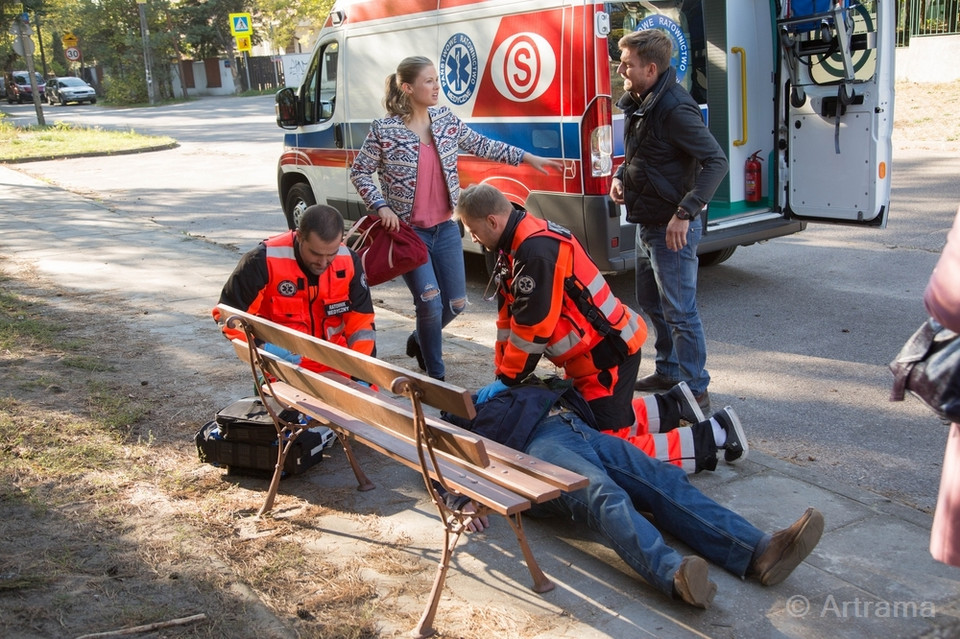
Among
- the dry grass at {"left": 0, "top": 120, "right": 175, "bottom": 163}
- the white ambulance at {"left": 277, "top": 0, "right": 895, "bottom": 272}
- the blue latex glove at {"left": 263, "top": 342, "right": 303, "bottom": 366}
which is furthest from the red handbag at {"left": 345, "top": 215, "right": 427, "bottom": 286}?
the dry grass at {"left": 0, "top": 120, "right": 175, "bottom": 163}

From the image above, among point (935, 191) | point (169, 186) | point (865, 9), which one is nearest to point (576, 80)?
point (865, 9)

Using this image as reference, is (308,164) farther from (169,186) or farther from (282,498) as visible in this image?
(169,186)

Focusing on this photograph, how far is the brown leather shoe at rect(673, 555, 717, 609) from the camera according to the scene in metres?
2.95

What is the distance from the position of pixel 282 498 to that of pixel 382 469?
51cm

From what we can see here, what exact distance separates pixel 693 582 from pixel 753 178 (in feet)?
16.7

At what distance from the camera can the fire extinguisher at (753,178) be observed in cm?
739

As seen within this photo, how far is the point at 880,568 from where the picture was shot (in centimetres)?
326

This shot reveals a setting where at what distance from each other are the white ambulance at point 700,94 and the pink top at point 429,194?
1479mm

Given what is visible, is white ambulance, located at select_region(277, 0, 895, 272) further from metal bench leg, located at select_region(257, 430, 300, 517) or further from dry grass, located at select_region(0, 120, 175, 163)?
dry grass, located at select_region(0, 120, 175, 163)

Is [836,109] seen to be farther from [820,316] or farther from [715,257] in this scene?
[715,257]

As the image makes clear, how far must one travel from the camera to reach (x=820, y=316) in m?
6.57

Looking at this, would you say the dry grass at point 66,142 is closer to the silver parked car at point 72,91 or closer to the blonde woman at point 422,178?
the blonde woman at point 422,178

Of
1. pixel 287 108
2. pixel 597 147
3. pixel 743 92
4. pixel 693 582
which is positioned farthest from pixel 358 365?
pixel 287 108

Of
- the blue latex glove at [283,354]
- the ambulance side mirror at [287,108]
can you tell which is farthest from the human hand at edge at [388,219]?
the ambulance side mirror at [287,108]
